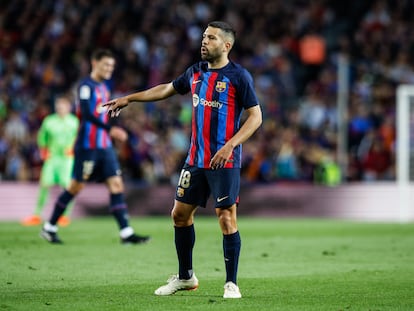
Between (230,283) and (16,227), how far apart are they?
9.86 m

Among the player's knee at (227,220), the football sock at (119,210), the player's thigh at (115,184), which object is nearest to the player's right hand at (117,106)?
the player's knee at (227,220)

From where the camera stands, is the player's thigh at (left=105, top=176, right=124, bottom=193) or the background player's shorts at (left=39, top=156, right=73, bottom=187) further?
the background player's shorts at (left=39, top=156, right=73, bottom=187)

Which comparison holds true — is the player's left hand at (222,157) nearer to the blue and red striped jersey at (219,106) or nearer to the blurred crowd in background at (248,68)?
the blue and red striped jersey at (219,106)

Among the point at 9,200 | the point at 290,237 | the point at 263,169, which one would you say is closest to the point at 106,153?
the point at 290,237

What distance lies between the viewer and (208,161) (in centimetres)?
838

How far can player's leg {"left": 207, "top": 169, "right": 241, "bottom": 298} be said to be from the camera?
8320mm

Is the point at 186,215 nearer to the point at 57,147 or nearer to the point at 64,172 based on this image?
the point at 64,172

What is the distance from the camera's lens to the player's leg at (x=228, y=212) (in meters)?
8.32

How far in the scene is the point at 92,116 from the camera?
13.4 meters

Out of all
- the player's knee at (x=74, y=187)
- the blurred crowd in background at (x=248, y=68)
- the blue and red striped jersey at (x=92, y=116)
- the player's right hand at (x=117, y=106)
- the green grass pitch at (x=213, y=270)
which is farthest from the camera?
the blurred crowd in background at (x=248, y=68)

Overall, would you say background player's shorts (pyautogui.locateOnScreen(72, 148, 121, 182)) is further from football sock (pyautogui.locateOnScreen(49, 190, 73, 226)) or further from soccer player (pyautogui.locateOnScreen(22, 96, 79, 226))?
soccer player (pyautogui.locateOnScreen(22, 96, 79, 226))

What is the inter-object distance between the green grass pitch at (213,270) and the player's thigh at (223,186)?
0.82 m

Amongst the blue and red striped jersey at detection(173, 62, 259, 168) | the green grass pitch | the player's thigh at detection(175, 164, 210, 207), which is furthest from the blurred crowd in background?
the blue and red striped jersey at detection(173, 62, 259, 168)

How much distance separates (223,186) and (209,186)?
209mm
